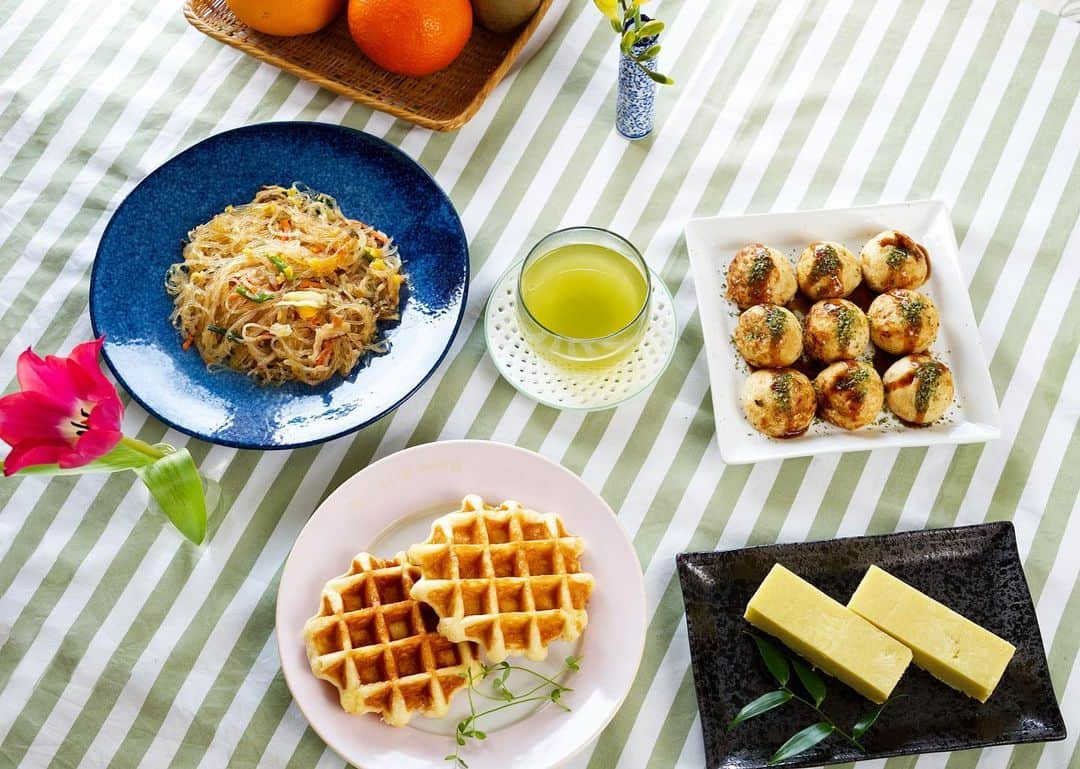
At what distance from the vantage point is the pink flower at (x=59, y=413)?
1401mm

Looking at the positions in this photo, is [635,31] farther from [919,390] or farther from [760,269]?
[919,390]

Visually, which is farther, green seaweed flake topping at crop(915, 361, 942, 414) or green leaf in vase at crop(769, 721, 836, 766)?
green seaweed flake topping at crop(915, 361, 942, 414)

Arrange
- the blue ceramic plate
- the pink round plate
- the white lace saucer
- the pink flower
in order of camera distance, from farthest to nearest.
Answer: the white lace saucer < the blue ceramic plate < the pink round plate < the pink flower

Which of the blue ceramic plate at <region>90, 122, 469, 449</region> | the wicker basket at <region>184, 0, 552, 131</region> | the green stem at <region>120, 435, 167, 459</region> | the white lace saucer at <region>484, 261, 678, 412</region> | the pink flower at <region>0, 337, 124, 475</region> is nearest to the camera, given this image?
the pink flower at <region>0, 337, 124, 475</region>

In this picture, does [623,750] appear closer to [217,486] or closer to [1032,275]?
[217,486]

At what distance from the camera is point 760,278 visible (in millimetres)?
1993

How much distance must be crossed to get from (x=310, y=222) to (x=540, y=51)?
0.69 meters

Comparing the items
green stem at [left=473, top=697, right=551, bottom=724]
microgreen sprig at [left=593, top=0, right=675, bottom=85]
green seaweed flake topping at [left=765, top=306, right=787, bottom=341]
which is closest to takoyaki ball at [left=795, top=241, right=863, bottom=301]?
green seaweed flake topping at [left=765, top=306, right=787, bottom=341]

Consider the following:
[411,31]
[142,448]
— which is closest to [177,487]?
[142,448]

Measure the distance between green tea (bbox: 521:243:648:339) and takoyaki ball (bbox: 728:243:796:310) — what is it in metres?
0.26

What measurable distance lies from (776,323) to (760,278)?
11 centimetres

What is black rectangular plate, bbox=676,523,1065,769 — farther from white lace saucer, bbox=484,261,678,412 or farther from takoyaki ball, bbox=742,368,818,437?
white lace saucer, bbox=484,261,678,412

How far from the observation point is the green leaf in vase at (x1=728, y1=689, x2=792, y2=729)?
180 cm

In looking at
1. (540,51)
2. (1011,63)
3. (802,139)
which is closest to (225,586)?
(540,51)
